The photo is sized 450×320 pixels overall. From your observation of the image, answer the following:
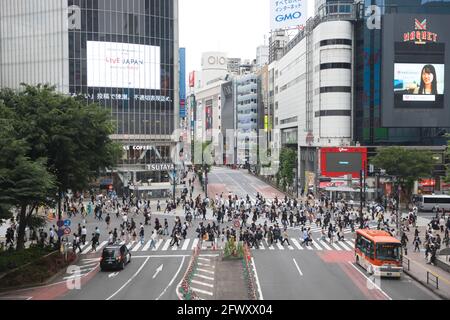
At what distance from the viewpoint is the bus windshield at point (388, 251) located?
2869 centimetres

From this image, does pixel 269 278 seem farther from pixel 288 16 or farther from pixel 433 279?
pixel 288 16

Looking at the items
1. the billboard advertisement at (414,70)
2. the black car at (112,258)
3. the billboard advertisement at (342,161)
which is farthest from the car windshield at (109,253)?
the billboard advertisement at (414,70)

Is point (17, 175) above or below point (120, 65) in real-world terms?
below

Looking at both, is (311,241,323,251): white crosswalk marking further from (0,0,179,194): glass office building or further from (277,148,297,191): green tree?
(0,0,179,194): glass office building

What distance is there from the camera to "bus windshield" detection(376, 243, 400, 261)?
28688 millimetres

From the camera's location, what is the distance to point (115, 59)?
A: 267ft

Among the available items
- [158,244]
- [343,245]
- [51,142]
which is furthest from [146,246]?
[343,245]

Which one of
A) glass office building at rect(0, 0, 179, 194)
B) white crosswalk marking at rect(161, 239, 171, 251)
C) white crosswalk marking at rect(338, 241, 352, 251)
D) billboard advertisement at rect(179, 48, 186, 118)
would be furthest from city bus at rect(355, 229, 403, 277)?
billboard advertisement at rect(179, 48, 186, 118)

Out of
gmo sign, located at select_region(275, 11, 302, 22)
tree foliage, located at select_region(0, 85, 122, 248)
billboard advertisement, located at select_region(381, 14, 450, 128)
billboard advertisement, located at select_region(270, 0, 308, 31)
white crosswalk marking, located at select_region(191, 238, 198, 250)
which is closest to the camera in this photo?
tree foliage, located at select_region(0, 85, 122, 248)

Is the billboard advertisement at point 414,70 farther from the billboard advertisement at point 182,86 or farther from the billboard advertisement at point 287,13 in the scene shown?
the billboard advertisement at point 287,13

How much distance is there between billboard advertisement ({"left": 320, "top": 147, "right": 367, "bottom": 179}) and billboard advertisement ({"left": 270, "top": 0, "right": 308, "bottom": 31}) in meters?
40.2

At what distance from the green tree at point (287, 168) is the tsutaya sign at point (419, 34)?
82.4 feet

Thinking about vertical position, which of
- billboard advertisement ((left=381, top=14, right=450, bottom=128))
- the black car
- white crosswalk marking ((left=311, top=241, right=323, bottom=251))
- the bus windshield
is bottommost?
white crosswalk marking ((left=311, top=241, right=323, bottom=251))

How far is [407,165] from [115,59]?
4372 cm
